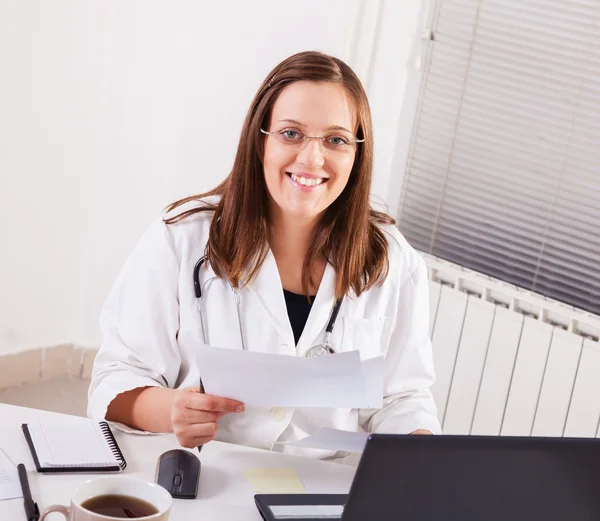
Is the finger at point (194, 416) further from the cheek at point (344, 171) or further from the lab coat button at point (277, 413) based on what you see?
the cheek at point (344, 171)

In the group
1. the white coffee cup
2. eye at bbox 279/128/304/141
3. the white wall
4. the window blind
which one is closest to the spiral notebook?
the white coffee cup

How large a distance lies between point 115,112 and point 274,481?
2221mm

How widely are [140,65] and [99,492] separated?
2.46 m

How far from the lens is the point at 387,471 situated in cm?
96

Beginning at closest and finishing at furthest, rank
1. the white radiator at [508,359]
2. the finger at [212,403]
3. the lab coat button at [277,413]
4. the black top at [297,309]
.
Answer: the finger at [212,403], the lab coat button at [277,413], the black top at [297,309], the white radiator at [508,359]

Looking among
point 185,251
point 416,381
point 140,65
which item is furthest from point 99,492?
point 140,65

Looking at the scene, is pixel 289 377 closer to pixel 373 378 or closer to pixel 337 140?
pixel 373 378

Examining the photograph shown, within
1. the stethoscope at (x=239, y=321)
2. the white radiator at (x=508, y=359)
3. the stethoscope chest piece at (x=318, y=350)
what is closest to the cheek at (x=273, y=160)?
the stethoscope at (x=239, y=321)

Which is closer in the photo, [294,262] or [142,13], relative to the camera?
[294,262]

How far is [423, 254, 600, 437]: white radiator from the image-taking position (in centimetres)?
242

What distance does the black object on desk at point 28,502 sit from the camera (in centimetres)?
112

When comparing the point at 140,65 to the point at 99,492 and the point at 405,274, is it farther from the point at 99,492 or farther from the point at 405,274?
A: the point at 99,492

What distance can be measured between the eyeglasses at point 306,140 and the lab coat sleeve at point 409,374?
1.11ft

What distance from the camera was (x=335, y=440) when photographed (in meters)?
1.23
